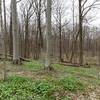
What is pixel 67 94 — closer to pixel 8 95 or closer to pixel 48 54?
pixel 8 95

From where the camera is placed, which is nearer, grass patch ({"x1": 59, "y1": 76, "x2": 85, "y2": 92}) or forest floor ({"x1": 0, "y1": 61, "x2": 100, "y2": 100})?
forest floor ({"x1": 0, "y1": 61, "x2": 100, "y2": 100})

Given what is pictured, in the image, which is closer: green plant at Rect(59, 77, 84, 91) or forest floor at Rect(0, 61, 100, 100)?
forest floor at Rect(0, 61, 100, 100)

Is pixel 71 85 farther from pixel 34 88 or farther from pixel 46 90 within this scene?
pixel 34 88

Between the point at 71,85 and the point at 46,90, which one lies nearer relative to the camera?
the point at 46,90

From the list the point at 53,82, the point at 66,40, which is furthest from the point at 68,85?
the point at 66,40

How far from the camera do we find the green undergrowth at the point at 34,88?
219 inches

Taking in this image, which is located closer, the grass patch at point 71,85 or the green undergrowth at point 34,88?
the green undergrowth at point 34,88

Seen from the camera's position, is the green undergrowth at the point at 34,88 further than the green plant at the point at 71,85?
No

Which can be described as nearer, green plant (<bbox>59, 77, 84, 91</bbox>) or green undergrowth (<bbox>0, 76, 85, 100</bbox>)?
green undergrowth (<bbox>0, 76, 85, 100</bbox>)

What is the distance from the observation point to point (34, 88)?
19.8 feet

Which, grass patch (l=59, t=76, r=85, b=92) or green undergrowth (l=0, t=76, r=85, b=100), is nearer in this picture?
green undergrowth (l=0, t=76, r=85, b=100)

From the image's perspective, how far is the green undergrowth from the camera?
5.56m

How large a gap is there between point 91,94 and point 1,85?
2931 millimetres

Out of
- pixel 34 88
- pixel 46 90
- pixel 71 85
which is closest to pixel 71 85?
pixel 71 85
